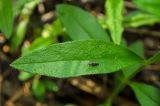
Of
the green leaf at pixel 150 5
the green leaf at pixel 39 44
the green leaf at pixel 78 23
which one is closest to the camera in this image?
the green leaf at pixel 150 5

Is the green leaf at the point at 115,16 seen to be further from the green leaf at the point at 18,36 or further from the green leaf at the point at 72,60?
the green leaf at the point at 18,36

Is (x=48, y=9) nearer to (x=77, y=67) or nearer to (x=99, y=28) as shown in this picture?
(x=99, y=28)

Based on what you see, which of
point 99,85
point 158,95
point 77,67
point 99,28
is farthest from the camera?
point 99,85

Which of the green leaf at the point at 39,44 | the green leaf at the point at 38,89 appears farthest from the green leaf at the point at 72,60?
the green leaf at the point at 38,89

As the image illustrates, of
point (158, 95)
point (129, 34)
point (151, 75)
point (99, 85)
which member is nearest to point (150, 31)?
point (129, 34)

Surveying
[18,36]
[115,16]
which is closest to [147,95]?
[115,16]
